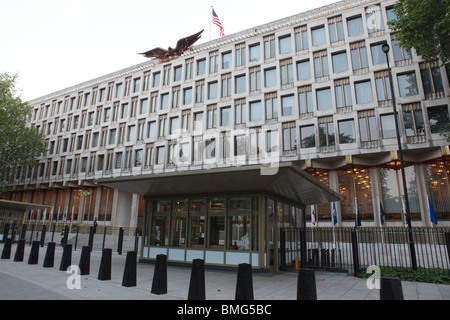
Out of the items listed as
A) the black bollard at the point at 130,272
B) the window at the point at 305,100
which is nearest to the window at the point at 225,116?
the window at the point at 305,100

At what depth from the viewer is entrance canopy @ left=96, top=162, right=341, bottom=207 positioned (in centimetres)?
1022

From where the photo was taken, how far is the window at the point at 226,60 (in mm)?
37816

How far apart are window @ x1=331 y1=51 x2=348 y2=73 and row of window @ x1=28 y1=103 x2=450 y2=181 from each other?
17.6 feet

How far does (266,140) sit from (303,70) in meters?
8.98

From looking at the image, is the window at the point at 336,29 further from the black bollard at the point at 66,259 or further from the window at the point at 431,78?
the black bollard at the point at 66,259

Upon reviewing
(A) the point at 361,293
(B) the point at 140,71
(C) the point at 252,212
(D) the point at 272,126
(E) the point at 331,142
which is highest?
(B) the point at 140,71

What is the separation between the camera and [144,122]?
42.3 m

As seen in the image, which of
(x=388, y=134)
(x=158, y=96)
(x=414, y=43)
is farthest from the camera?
(x=158, y=96)

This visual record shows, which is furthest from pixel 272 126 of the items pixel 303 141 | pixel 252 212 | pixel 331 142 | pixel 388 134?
pixel 252 212

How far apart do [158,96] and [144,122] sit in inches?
169

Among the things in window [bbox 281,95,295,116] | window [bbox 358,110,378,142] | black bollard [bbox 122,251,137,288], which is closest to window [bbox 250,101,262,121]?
window [bbox 281,95,295,116]

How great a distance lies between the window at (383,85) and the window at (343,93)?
2.59 metres
